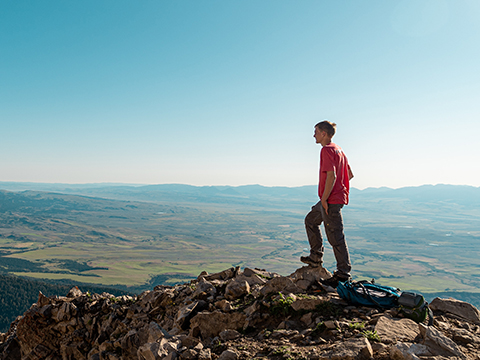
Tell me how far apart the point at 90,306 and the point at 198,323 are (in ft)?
17.7

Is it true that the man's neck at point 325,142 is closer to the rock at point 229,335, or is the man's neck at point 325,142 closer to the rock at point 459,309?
the rock at point 459,309

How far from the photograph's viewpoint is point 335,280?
25.2 feet

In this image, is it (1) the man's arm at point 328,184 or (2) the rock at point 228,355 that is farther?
(1) the man's arm at point 328,184

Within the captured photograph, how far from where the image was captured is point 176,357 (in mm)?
5625

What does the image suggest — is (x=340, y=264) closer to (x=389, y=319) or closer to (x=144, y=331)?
(x=389, y=319)

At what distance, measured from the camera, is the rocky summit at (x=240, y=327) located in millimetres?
4977

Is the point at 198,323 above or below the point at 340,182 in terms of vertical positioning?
below

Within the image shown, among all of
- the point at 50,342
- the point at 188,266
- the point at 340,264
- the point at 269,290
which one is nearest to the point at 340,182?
the point at 340,264

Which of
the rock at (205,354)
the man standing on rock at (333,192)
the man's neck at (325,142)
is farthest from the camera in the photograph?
the man's neck at (325,142)

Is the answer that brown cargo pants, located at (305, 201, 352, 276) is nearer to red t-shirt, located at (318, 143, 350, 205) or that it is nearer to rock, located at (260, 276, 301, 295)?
red t-shirt, located at (318, 143, 350, 205)

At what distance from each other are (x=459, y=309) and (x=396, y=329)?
2340 mm

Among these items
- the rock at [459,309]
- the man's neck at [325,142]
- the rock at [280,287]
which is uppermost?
the man's neck at [325,142]

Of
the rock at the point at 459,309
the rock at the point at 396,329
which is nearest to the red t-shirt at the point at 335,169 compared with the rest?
the rock at the point at 396,329

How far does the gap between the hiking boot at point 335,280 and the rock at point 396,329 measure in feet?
5.96
